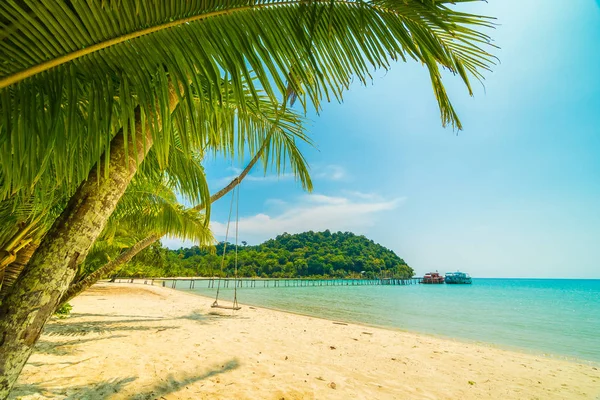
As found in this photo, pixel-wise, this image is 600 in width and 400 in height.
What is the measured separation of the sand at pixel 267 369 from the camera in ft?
12.7

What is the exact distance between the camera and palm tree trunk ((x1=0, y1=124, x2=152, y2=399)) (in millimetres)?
1028

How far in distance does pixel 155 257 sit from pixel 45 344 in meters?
15.2

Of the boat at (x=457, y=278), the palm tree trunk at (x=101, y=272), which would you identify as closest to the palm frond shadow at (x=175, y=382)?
the palm tree trunk at (x=101, y=272)

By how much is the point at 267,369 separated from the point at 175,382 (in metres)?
1.52

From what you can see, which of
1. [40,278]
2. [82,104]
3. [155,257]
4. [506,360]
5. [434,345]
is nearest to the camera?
[40,278]

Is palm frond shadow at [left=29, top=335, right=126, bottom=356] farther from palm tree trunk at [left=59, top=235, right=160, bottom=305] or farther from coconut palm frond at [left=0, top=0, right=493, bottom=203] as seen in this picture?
coconut palm frond at [left=0, top=0, right=493, bottom=203]

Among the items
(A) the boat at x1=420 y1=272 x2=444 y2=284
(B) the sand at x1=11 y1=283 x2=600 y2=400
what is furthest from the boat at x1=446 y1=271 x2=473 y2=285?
(B) the sand at x1=11 y1=283 x2=600 y2=400

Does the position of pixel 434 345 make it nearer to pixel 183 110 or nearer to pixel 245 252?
pixel 183 110

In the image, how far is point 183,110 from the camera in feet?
4.09

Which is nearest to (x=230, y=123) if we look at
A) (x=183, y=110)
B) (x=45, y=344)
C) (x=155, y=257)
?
(x=183, y=110)

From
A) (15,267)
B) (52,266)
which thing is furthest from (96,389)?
(52,266)

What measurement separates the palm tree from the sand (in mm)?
3252

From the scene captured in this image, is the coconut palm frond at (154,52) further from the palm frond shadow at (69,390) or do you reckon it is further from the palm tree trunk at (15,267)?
the palm frond shadow at (69,390)

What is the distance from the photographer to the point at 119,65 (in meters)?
1.03
